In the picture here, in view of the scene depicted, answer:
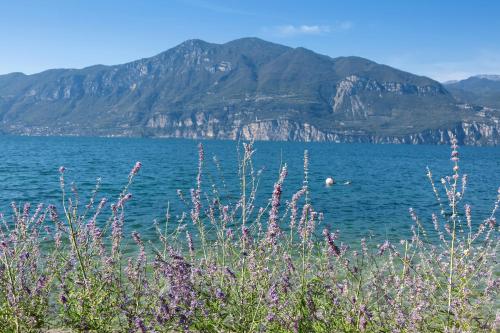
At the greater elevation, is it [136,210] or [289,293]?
[289,293]

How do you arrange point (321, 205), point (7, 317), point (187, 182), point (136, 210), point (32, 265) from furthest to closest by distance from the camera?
point (187, 182) → point (321, 205) → point (136, 210) → point (32, 265) → point (7, 317)

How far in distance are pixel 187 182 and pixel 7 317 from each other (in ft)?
138

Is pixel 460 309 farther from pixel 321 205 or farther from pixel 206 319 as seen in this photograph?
Answer: pixel 321 205

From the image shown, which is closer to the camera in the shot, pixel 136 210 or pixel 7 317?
pixel 7 317

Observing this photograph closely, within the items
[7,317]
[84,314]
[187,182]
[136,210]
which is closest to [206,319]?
[84,314]

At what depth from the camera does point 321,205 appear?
3269cm

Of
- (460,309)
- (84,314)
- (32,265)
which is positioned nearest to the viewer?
(460,309)

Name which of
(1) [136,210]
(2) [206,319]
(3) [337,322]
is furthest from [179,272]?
(1) [136,210]

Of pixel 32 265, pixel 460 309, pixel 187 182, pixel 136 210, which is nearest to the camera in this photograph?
pixel 460 309

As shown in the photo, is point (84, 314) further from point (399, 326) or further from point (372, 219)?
point (372, 219)

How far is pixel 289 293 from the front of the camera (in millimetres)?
5582

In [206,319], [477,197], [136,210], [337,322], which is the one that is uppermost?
[206,319]

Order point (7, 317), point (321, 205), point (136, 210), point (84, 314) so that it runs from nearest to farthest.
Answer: point (84, 314) → point (7, 317) → point (136, 210) → point (321, 205)

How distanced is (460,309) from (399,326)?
2.37ft
